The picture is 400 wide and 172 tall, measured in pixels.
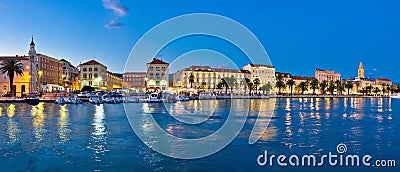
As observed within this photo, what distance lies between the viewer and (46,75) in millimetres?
91562

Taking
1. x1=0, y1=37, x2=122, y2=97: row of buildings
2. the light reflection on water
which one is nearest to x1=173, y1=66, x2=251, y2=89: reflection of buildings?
x1=0, y1=37, x2=122, y2=97: row of buildings

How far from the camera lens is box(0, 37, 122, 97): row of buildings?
6975 cm

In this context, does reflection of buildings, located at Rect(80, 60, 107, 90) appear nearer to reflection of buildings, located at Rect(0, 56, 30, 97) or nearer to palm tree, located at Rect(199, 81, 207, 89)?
palm tree, located at Rect(199, 81, 207, 89)

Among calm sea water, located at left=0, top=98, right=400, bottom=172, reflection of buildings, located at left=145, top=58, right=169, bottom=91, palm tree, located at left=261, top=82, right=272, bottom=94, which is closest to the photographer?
calm sea water, located at left=0, top=98, right=400, bottom=172

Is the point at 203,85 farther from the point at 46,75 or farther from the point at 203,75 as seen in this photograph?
the point at 46,75

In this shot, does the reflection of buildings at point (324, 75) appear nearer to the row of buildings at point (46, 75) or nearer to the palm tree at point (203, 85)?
the palm tree at point (203, 85)

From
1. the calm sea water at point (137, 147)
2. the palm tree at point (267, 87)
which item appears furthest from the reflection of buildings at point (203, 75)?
the calm sea water at point (137, 147)

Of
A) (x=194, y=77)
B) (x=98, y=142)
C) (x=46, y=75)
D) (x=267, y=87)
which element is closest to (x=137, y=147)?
(x=98, y=142)

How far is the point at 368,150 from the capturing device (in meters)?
14.9

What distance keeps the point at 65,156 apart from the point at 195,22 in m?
7.03

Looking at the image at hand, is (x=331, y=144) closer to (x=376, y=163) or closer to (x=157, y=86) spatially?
(x=376, y=163)

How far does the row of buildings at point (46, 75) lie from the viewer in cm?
6975

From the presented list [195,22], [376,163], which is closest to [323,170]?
[376,163]

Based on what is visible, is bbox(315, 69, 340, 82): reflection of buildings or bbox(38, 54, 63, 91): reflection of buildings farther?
bbox(315, 69, 340, 82): reflection of buildings
